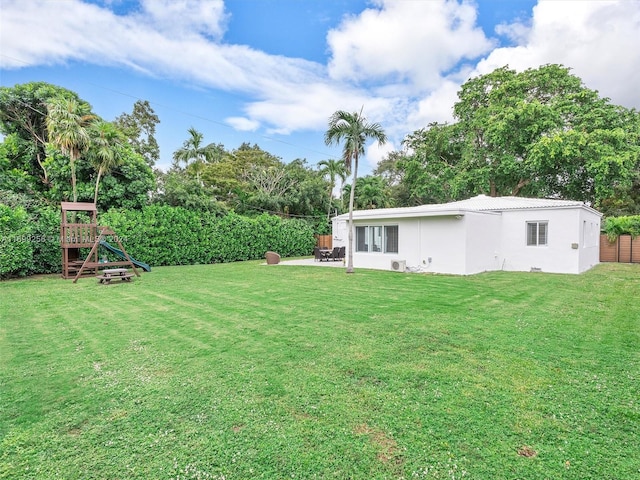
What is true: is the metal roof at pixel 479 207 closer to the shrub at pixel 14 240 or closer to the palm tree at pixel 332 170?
the shrub at pixel 14 240

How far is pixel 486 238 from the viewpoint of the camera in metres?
12.9

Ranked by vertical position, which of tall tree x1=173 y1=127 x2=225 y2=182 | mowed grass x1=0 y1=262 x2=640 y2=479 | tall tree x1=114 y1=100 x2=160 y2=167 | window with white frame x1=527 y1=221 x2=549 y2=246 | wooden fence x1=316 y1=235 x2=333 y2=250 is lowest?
mowed grass x1=0 y1=262 x2=640 y2=479

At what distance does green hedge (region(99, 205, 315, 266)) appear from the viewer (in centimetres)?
1448

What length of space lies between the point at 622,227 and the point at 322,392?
20.0 m

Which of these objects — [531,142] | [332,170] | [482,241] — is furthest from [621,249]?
[332,170]

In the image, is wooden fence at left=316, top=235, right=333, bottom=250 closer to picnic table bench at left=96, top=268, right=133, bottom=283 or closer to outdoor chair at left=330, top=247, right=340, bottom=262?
outdoor chair at left=330, top=247, right=340, bottom=262

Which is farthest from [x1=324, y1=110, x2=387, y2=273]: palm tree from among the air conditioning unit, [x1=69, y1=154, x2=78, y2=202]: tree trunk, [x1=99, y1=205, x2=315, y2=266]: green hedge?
[x1=69, y1=154, x2=78, y2=202]: tree trunk

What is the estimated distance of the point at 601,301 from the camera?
723cm

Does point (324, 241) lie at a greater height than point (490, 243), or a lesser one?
lesser

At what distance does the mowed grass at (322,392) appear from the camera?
7.40ft

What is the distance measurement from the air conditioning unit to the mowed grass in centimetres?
649

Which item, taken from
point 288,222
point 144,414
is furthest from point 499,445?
point 288,222

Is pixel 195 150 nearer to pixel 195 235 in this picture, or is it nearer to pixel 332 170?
pixel 195 235

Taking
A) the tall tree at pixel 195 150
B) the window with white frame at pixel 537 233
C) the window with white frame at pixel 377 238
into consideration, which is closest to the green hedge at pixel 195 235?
the window with white frame at pixel 377 238
